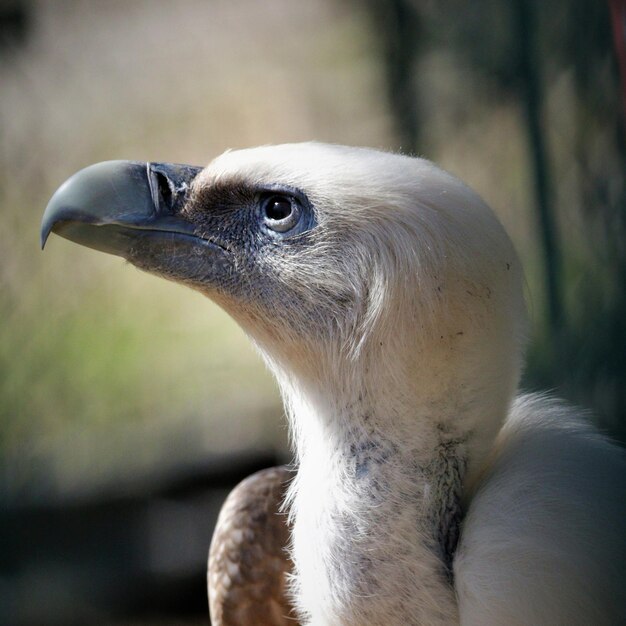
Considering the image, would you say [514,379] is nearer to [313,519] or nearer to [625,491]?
[625,491]

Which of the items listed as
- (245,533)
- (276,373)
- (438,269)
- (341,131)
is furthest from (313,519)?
(341,131)

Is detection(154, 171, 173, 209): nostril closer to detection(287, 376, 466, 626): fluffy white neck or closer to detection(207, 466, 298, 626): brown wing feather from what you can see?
detection(287, 376, 466, 626): fluffy white neck

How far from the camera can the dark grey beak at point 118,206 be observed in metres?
1.66

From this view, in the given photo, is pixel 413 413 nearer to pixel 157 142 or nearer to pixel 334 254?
pixel 334 254

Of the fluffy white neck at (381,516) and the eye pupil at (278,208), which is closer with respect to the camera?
the fluffy white neck at (381,516)

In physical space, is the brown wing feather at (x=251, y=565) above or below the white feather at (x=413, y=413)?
below

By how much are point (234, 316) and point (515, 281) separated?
54cm

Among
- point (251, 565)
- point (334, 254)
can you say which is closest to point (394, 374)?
point (334, 254)

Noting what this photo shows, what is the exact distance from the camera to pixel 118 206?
1678 millimetres

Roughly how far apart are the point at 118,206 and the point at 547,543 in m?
0.94

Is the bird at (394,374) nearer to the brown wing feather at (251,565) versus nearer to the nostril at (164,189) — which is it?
the nostril at (164,189)

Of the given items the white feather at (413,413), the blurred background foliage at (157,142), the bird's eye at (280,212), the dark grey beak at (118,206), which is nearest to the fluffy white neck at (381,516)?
the white feather at (413,413)

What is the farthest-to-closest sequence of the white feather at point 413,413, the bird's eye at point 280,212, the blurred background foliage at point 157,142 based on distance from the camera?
the blurred background foliage at point 157,142 → the bird's eye at point 280,212 → the white feather at point 413,413

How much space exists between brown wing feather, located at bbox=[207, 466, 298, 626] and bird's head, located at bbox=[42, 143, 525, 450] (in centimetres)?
57
